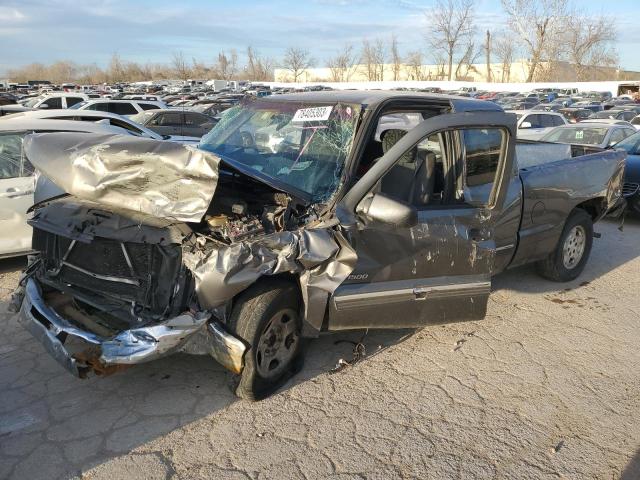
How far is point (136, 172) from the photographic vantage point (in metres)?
3.21

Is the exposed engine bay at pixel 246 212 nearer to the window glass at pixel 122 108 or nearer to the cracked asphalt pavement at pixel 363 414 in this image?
the cracked asphalt pavement at pixel 363 414

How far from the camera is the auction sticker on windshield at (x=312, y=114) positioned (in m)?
3.86

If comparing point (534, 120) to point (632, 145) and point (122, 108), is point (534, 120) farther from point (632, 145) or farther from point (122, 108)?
point (122, 108)

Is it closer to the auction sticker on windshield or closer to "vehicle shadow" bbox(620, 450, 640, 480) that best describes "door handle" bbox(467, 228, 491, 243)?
the auction sticker on windshield

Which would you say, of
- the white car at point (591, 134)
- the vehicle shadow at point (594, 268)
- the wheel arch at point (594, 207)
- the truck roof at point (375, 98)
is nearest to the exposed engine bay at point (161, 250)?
the truck roof at point (375, 98)

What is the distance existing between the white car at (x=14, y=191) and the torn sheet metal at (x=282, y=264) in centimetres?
342

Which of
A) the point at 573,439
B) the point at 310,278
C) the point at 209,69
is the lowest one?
the point at 573,439

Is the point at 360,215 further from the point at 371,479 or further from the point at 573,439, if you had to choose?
the point at 573,439

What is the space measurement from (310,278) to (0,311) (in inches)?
127

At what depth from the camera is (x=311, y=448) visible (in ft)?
9.91

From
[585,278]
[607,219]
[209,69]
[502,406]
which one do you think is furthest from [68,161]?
[209,69]

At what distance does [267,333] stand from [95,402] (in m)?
1.19

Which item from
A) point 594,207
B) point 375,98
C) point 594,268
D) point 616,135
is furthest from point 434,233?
point 616,135

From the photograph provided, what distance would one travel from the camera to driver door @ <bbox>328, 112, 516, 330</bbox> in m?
3.45
